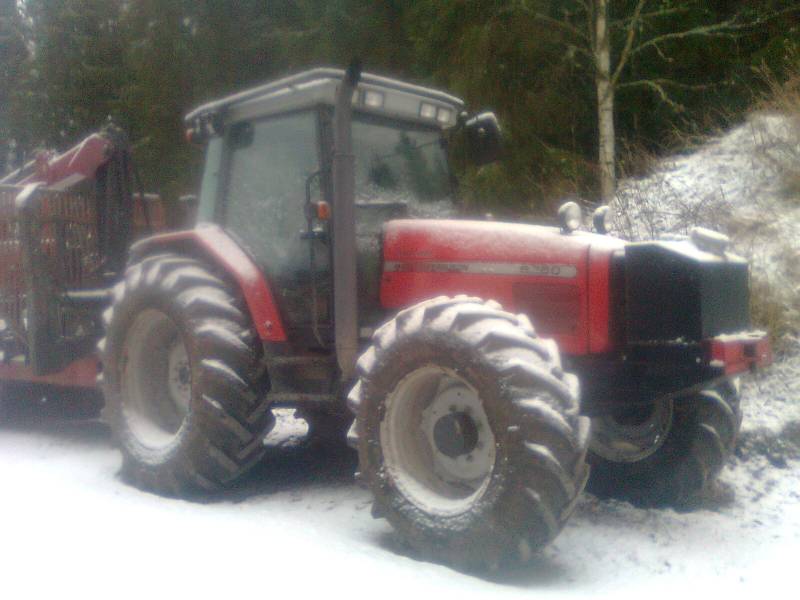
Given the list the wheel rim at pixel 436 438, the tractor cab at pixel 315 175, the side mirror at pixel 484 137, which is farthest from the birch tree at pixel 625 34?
the wheel rim at pixel 436 438

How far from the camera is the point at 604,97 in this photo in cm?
1197

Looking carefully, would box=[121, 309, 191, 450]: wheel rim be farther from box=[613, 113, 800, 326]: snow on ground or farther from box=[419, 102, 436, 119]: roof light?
box=[613, 113, 800, 326]: snow on ground

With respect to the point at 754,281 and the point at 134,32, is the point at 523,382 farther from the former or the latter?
the point at 134,32

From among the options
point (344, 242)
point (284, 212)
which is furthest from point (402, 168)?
point (344, 242)

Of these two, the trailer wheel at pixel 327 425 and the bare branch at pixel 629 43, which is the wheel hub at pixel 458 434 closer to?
the trailer wheel at pixel 327 425

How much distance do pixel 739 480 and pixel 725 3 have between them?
9587 millimetres

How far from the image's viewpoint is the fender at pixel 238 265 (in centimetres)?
534

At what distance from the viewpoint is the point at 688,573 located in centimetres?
433

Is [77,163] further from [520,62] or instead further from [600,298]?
[520,62]

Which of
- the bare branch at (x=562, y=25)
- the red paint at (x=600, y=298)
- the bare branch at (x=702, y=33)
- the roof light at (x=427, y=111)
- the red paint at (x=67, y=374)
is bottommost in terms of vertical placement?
the red paint at (x=67, y=374)

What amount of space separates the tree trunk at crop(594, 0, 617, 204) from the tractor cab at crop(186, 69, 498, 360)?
575 cm

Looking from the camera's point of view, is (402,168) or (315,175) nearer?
(315,175)

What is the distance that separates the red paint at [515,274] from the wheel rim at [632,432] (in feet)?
3.09

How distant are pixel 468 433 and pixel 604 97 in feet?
27.9
